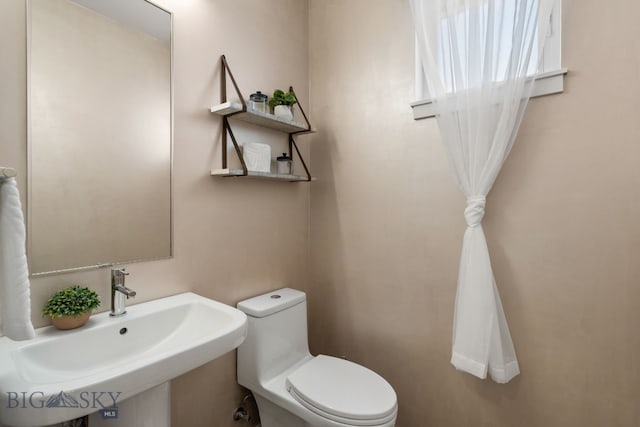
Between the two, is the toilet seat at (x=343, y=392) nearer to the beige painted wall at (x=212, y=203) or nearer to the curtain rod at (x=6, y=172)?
the beige painted wall at (x=212, y=203)

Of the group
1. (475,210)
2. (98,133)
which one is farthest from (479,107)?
(98,133)

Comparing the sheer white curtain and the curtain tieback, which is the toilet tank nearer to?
the sheer white curtain

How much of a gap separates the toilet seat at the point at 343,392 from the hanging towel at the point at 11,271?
956mm

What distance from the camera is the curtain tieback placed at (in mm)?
1309

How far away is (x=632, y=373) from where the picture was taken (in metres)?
1.11

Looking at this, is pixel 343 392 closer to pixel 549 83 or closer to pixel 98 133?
pixel 98 133

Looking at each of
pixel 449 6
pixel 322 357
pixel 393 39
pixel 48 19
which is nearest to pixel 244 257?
pixel 322 357

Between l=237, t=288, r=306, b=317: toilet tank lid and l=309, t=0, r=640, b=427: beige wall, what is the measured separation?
0.34 meters

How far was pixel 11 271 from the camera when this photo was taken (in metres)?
0.72

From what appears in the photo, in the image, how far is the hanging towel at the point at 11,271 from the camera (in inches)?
28.2

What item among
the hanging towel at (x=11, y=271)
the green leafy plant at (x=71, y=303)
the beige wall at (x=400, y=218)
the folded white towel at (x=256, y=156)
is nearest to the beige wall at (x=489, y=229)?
the beige wall at (x=400, y=218)

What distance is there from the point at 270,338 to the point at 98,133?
112 cm

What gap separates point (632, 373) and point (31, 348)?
6.52ft

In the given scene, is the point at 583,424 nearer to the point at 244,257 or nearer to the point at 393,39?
the point at 244,257
